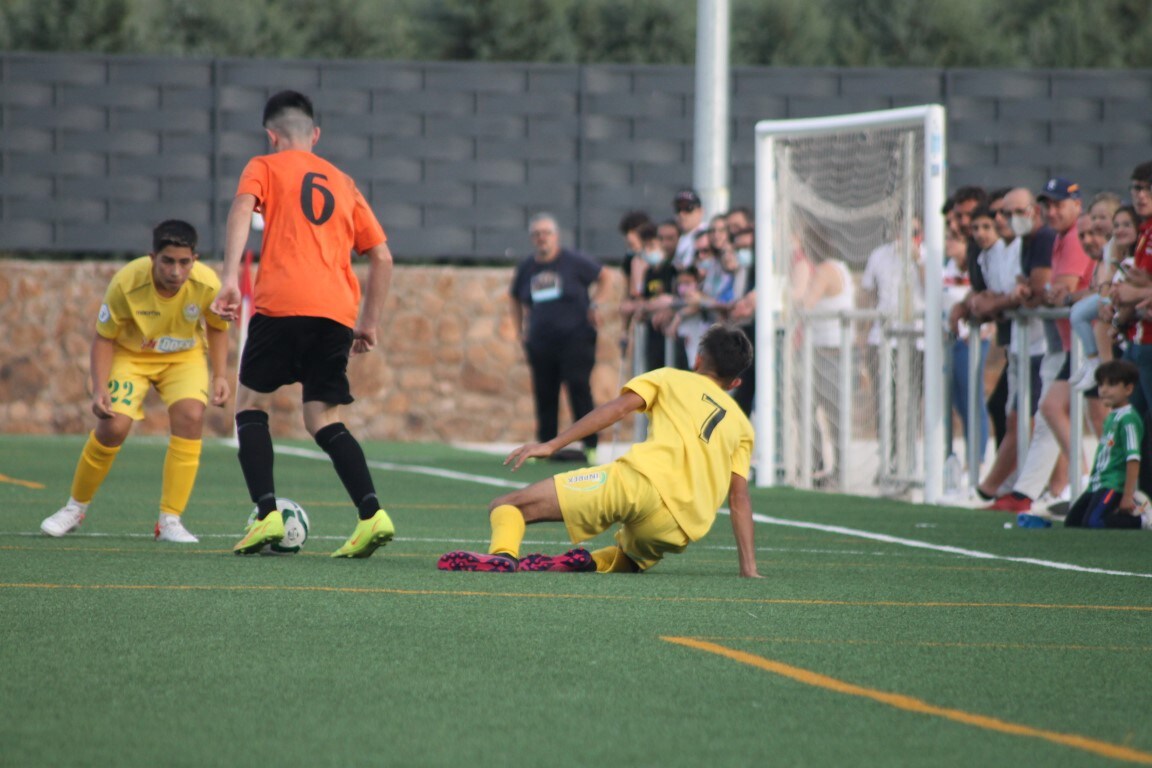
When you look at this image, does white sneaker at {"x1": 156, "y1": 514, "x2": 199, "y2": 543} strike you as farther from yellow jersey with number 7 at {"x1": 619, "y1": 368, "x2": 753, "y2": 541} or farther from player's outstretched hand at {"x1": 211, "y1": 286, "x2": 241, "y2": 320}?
yellow jersey with number 7 at {"x1": 619, "y1": 368, "x2": 753, "y2": 541}

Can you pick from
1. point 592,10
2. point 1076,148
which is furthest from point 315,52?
point 1076,148

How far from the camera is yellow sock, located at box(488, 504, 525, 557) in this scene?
7602mm

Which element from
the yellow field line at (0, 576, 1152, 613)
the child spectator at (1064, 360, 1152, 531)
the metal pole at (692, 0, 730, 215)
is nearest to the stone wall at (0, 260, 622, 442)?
the metal pole at (692, 0, 730, 215)

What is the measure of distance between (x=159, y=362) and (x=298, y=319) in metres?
1.35

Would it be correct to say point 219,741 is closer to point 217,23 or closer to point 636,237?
point 636,237

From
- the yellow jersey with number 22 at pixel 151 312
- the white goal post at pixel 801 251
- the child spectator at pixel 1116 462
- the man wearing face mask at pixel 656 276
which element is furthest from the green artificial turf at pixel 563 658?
the man wearing face mask at pixel 656 276

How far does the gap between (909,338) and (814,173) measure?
1810 mm

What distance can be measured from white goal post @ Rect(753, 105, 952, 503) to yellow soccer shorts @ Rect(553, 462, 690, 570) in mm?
5903

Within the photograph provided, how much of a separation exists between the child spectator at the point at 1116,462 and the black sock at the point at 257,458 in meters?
4.75

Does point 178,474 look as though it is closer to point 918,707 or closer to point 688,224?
point 918,707

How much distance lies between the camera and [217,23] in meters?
28.4

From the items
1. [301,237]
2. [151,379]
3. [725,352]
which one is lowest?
[151,379]

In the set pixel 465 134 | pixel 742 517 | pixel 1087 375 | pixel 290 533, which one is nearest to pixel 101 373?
pixel 290 533

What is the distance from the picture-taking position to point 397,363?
21.5 meters
